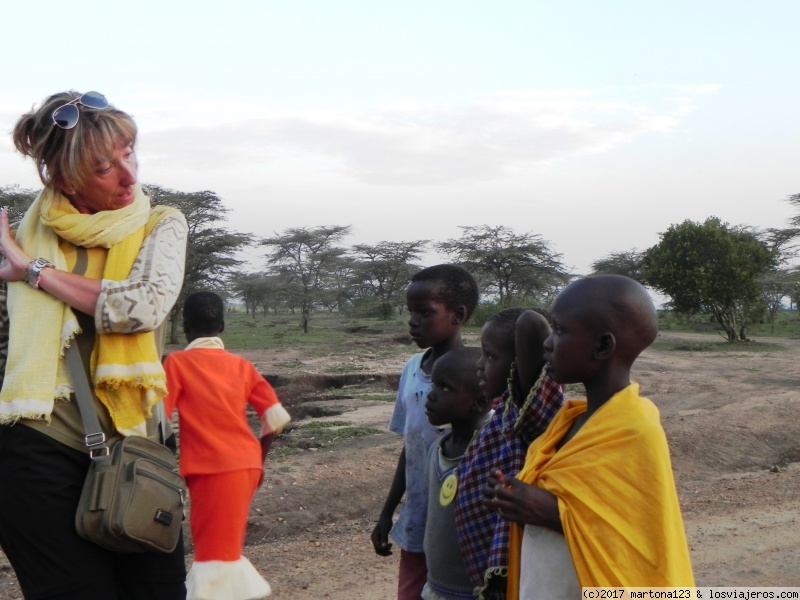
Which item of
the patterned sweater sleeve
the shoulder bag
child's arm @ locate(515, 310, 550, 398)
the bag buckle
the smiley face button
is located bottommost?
the smiley face button

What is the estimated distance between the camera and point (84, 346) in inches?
88.6

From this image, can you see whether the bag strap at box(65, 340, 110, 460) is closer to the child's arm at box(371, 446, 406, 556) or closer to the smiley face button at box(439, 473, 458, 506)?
the smiley face button at box(439, 473, 458, 506)

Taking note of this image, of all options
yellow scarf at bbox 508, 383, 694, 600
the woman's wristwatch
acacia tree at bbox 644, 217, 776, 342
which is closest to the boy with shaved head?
Result: yellow scarf at bbox 508, 383, 694, 600

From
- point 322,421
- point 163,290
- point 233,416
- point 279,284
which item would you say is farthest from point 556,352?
point 279,284

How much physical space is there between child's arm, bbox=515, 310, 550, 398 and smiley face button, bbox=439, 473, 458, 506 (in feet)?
1.22

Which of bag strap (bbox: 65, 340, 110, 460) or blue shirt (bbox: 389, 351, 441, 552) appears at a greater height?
bag strap (bbox: 65, 340, 110, 460)

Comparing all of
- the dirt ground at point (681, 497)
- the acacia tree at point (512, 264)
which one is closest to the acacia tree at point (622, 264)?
the acacia tree at point (512, 264)

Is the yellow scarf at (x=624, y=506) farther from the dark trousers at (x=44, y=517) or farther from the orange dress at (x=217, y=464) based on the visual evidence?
the orange dress at (x=217, y=464)

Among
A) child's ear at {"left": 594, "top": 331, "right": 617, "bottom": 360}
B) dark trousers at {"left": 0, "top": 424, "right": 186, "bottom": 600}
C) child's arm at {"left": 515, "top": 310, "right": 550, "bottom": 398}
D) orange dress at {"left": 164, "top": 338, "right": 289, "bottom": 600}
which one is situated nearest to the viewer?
child's ear at {"left": 594, "top": 331, "right": 617, "bottom": 360}

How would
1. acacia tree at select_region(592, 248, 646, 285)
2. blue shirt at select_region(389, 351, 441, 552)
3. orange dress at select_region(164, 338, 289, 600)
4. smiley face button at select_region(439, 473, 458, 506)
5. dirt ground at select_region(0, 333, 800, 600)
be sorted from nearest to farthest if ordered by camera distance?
smiley face button at select_region(439, 473, 458, 506) → blue shirt at select_region(389, 351, 441, 552) → orange dress at select_region(164, 338, 289, 600) → dirt ground at select_region(0, 333, 800, 600) → acacia tree at select_region(592, 248, 646, 285)

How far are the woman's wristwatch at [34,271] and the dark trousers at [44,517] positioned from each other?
359mm

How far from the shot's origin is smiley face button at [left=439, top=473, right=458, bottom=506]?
8.34 feet

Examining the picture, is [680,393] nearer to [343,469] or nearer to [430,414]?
[343,469]

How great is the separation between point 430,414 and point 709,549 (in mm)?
2959
